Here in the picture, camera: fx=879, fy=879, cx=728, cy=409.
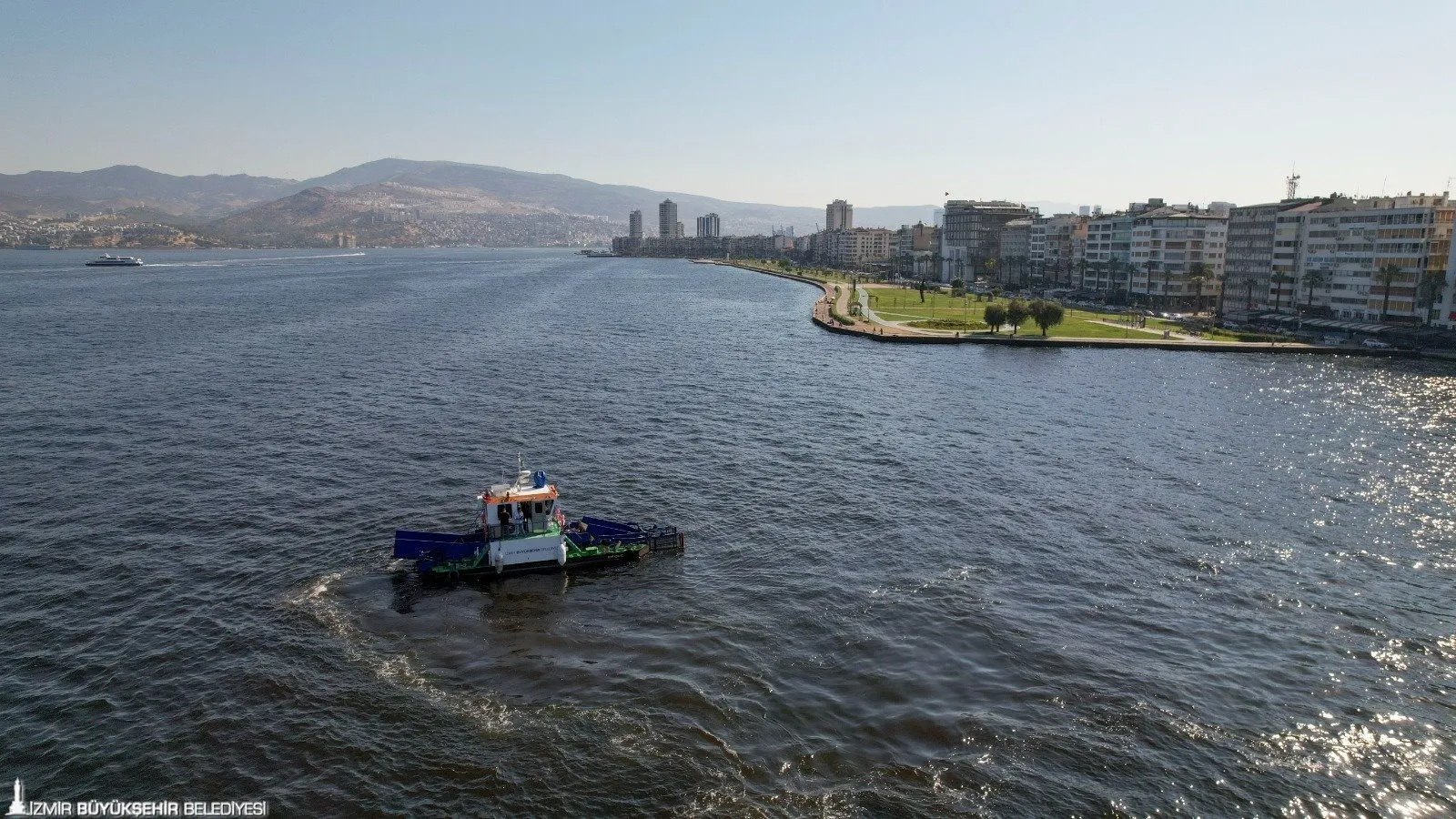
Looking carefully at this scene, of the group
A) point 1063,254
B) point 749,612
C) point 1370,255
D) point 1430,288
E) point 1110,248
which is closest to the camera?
point 749,612

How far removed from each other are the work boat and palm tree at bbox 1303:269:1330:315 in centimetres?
10888

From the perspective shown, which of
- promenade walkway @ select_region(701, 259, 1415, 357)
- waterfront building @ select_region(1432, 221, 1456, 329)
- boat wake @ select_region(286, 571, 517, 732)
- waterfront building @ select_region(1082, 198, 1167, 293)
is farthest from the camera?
waterfront building @ select_region(1082, 198, 1167, 293)

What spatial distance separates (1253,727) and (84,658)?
3463cm

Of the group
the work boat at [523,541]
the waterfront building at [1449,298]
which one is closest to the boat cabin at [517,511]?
the work boat at [523,541]

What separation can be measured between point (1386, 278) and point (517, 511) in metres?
109

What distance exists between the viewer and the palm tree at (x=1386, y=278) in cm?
9950

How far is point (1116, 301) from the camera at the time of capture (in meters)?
154

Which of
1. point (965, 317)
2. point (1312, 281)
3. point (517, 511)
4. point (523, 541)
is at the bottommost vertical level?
point (523, 541)

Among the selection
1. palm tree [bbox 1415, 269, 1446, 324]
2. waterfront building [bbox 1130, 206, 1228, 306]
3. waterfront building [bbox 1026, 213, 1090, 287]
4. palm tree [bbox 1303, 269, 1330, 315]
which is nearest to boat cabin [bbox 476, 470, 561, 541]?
palm tree [bbox 1415, 269, 1446, 324]

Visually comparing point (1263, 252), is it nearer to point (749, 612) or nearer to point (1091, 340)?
point (1091, 340)

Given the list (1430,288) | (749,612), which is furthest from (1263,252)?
(749,612)

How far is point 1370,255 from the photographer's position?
106688mm

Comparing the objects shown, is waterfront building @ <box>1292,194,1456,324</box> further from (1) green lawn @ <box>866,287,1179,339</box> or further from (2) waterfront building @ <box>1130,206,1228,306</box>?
(2) waterfront building @ <box>1130,206,1228,306</box>

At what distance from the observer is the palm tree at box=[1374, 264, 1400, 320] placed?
9950 centimetres
